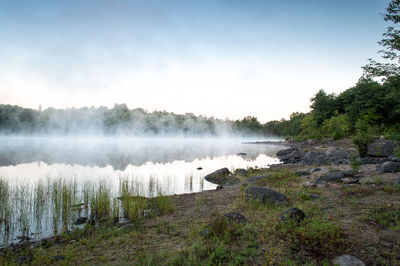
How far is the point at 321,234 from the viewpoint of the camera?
13.2ft

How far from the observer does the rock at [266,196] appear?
654 cm

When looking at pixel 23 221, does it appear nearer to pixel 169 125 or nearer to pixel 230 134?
pixel 169 125

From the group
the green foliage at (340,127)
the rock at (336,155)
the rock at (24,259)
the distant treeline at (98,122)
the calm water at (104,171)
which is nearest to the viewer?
the rock at (24,259)

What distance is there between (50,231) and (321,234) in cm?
717

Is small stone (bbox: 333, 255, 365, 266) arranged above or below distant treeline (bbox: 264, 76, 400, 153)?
below

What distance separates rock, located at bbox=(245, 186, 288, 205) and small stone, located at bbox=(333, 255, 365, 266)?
2.98 meters

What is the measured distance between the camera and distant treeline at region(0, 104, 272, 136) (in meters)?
84.2

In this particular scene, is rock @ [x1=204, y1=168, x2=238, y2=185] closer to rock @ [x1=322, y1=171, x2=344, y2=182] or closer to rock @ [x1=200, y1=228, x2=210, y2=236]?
rock @ [x1=322, y1=171, x2=344, y2=182]

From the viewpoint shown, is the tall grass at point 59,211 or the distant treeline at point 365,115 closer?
the tall grass at point 59,211

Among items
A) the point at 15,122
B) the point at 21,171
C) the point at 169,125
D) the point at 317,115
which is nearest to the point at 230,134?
the point at 169,125

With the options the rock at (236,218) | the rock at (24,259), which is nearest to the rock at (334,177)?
the rock at (236,218)

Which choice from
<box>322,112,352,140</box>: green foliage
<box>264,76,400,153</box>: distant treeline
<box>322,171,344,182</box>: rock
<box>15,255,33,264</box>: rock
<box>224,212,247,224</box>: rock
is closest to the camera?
<box>15,255,33,264</box>: rock

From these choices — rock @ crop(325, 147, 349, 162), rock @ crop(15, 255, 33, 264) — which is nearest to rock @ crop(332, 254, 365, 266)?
rock @ crop(15, 255, 33, 264)

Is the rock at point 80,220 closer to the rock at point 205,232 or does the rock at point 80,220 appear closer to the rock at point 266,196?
the rock at point 205,232
